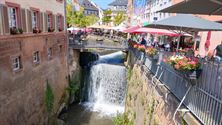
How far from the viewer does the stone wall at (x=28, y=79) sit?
10695 millimetres

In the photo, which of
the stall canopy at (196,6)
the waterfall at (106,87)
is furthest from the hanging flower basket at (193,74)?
the waterfall at (106,87)

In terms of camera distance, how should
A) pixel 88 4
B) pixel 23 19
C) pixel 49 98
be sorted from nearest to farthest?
pixel 23 19 < pixel 49 98 < pixel 88 4

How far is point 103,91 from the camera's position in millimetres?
21875

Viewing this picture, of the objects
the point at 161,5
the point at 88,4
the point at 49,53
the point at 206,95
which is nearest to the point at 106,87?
the point at 49,53

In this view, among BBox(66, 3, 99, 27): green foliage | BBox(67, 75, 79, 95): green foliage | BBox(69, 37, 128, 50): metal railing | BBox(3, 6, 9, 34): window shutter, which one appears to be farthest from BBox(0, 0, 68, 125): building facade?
BBox(66, 3, 99, 27): green foliage

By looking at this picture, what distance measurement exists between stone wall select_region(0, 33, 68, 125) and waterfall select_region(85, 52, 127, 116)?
15.4 ft

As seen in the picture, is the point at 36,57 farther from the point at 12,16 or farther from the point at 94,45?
the point at 94,45

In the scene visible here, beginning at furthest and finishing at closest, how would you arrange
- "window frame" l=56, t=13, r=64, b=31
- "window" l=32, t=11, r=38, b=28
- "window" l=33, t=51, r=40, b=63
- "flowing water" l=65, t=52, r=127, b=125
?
"flowing water" l=65, t=52, r=127, b=125 < "window frame" l=56, t=13, r=64, b=31 < "window" l=33, t=51, r=40, b=63 < "window" l=32, t=11, r=38, b=28

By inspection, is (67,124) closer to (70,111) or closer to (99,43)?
(70,111)

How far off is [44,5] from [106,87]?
396 inches

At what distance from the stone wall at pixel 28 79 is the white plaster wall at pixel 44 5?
5.81 ft

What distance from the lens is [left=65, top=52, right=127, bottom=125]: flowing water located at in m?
19.6

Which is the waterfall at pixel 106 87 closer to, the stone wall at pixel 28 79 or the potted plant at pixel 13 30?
the stone wall at pixel 28 79

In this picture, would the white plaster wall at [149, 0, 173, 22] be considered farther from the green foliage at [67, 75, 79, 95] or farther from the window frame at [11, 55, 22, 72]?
the window frame at [11, 55, 22, 72]
